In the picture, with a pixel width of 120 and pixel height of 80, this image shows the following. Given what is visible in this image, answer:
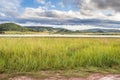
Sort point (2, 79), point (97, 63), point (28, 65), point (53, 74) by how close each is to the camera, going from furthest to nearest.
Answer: point (97, 63) → point (28, 65) → point (53, 74) → point (2, 79)

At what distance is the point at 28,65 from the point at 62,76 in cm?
176

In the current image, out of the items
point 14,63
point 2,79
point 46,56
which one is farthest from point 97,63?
point 2,79

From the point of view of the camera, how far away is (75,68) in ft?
32.7

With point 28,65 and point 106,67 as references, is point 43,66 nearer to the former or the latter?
point 28,65

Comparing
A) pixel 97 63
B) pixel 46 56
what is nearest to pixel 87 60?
pixel 97 63

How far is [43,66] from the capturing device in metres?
10.1

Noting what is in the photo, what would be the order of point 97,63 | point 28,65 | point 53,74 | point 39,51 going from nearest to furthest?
point 53,74
point 28,65
point 97,63
point 39,51

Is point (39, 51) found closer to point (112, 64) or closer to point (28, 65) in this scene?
point (28, 65)

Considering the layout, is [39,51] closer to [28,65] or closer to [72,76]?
[28,65]

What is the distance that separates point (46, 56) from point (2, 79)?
3170mm

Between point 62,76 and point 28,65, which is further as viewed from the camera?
point 28,65

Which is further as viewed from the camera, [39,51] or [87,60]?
[39,51]

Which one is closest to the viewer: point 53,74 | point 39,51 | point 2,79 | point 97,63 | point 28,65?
point 2,79

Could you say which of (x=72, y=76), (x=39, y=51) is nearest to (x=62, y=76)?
(x=72, y=76)
